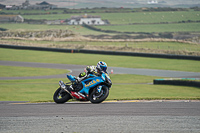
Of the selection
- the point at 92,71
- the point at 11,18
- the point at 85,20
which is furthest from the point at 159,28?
the point at 92,71

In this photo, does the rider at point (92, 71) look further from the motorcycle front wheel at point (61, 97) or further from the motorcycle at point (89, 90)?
the motorcycle front wheel at point (61, 97)

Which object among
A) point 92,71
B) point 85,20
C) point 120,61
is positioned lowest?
point 85,20

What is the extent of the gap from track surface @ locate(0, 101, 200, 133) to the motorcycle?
60.3 inches

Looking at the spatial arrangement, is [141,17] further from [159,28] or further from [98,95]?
[98,95]

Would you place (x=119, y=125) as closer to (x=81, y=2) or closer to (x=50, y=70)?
(x=50, y=70)

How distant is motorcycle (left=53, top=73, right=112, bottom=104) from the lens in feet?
46.4

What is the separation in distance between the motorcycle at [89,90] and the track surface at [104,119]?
5.02 feet

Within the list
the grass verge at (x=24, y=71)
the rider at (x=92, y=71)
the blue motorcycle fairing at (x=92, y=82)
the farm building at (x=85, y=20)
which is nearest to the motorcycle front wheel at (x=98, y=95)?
the blue motorcycle fairing at (x=92, y=82)

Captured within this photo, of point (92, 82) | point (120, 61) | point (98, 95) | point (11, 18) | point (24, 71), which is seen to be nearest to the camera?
point (98, 95)

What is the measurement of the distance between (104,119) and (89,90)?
4.48 metres

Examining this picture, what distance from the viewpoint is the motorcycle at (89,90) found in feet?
46.4

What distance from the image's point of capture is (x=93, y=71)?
1452cm

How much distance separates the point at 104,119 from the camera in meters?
10.1

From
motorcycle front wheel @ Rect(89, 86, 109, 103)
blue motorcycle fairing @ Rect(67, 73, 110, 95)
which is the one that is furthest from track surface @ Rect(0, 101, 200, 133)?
blue motorcycle fairing @ Rect(67, 73, 110, 95)
